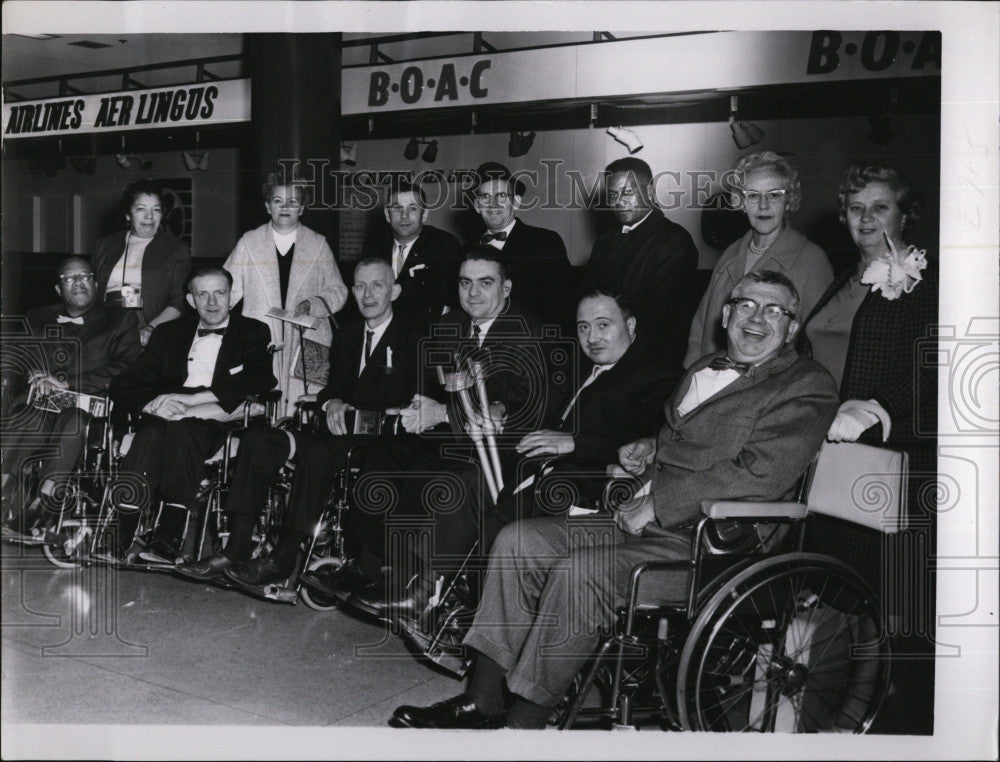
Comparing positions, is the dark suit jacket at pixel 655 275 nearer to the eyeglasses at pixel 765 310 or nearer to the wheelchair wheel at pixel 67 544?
the eyeglasses at pixel 765 310

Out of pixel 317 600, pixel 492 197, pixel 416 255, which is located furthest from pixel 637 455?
pixel 317 600

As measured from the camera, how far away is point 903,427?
332cm

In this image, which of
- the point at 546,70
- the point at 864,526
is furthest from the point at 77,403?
the point at 864,526

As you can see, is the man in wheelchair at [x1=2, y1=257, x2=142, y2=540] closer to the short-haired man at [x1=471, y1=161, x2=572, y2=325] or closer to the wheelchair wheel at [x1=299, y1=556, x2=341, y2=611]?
the wheelchair wheel at [x1=299, y1=556, x2=341, y2=611]

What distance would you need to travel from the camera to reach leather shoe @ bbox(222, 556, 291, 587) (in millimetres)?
4031

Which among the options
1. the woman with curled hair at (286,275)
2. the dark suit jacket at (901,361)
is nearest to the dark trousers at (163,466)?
the woman with curled hair at (286,275)

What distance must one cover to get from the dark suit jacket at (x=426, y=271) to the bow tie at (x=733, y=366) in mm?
1138

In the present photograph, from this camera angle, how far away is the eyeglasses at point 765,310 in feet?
10.2

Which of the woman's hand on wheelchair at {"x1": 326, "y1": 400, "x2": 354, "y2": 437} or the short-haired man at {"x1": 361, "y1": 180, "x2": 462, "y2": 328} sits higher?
the short-haired man at {"x1": 361, "y1": 180, "x2": 462, "y2": 328}

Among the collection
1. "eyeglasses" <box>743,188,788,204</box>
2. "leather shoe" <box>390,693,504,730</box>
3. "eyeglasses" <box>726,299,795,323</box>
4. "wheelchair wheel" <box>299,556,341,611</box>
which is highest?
"eyeglasses" <box>743,188,788,204</box>

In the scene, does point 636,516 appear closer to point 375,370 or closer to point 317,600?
point 375,370

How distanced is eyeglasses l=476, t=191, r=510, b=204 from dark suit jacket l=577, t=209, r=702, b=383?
1.26ft

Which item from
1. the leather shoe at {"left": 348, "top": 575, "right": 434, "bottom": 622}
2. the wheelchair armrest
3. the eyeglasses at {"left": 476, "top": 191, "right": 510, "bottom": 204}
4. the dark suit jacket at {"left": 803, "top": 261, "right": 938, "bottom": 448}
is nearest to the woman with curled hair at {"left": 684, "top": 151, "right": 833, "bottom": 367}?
the dark suit jacket at {"left": 803, "top": 261, "right": 938, "bottom": 448}

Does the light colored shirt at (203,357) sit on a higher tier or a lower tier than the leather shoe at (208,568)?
higher
